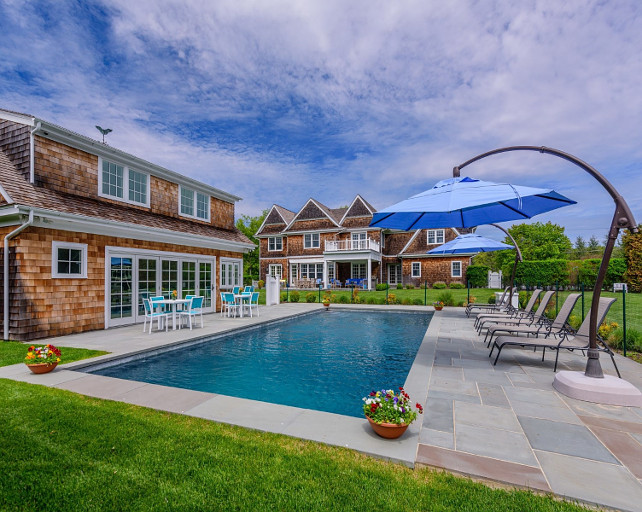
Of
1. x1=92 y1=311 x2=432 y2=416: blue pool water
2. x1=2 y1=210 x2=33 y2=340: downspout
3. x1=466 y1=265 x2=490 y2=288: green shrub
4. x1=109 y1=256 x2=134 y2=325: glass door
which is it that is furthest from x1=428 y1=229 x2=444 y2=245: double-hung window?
x1=2 y1=210 x2=33 y2=340: downspout

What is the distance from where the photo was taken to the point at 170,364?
6645mm

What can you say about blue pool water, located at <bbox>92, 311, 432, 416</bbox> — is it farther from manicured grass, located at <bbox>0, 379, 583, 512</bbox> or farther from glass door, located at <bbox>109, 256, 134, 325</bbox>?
glass door, located at <bbox>109, 256, 134, 325</bbox>

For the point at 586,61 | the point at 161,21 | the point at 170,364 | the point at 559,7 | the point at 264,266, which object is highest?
the point at 161,21

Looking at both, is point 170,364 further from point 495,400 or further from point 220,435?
point 495,400

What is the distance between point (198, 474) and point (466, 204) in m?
4.27

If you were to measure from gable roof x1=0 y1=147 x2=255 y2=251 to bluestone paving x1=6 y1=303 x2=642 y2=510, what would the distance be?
385 cm

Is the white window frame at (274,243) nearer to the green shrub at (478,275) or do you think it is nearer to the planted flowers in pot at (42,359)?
the green shrub at (478,275)

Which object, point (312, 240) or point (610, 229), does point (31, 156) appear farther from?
point (312, 240)

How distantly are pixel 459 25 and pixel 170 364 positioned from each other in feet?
34.1

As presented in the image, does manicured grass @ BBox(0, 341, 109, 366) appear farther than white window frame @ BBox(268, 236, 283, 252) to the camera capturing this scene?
No

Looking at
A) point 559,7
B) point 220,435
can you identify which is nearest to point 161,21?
point 559,7

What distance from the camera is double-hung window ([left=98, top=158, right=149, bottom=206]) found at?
10023 mm

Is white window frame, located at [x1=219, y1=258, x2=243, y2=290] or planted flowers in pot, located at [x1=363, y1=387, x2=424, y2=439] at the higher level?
white window frame, located at [x1=219, y1=258, x2=243, y2=290]

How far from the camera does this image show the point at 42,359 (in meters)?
5.16
